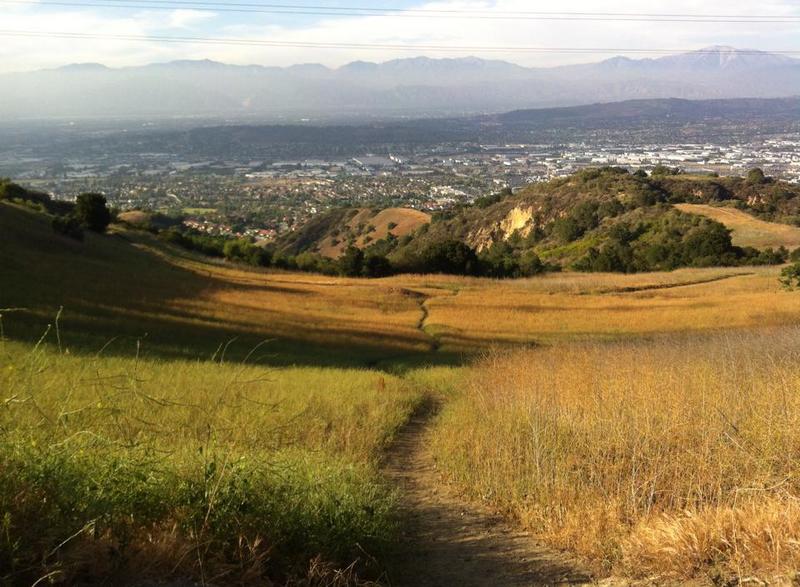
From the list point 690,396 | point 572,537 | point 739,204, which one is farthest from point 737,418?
point 739,204

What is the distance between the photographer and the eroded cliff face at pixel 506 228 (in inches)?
3526

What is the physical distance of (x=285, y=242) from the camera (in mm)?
91750

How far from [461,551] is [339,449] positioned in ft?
10.3

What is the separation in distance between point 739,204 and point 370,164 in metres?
111

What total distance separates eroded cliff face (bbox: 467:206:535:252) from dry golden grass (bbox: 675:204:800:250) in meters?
→ 22.7

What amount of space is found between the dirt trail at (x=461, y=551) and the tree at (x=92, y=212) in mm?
42923

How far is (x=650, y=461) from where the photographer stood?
616 centimetres

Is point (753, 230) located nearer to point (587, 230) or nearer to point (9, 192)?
point (587, 230)

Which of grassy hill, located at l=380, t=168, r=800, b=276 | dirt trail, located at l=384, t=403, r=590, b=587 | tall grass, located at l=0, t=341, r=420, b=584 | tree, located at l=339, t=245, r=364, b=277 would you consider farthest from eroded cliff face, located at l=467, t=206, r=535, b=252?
tall grass, located at l=0, t=341, r=420, b=584

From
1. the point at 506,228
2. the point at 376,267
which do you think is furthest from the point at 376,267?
the point at 506,228

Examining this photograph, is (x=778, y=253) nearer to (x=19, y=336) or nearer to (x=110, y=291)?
(x=110, y=291)

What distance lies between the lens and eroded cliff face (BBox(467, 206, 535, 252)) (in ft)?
294

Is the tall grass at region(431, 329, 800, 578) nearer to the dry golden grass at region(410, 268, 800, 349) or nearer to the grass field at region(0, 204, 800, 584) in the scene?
the grass field at region(0, 204, 800, 584)

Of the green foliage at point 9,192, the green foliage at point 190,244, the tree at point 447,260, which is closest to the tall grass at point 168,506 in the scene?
the tree at point 447,260
